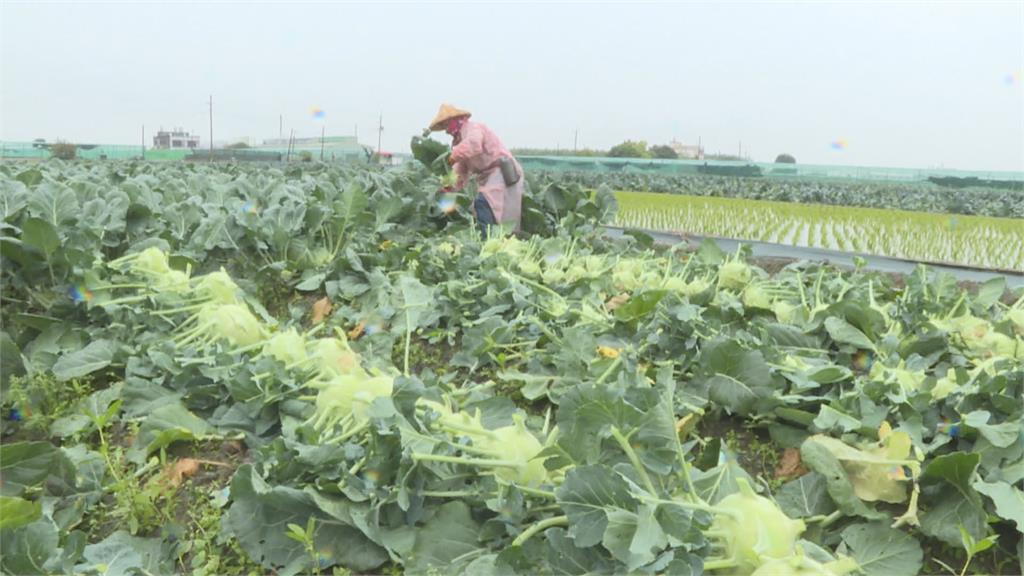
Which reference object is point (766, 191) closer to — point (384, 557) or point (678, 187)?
point (678, 187)

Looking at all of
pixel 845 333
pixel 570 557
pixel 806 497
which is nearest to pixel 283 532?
pixel 570 557

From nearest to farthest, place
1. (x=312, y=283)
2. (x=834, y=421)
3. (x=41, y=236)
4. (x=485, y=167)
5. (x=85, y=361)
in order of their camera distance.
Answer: (x=834, y=421), (x=85, y=361), (x=41, y=236), (x=312, y=283), (x=485, y=167)

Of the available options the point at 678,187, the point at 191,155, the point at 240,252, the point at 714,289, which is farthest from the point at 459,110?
the point at 191,155

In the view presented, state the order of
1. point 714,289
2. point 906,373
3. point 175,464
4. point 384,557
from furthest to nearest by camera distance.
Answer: point 714,289
point 906,373
point 175,464
point 384,557

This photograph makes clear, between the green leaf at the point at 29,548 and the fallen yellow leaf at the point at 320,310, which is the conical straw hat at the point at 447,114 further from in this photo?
the green leaf at the point at 29,548

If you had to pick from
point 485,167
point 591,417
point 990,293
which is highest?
point 485,167

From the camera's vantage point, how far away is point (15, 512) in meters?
1.57

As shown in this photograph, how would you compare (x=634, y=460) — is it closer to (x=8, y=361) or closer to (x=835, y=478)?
(x=835, y=478)

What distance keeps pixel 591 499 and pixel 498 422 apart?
0.70 metres

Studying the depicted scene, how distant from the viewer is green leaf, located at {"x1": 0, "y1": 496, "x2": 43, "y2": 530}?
1549mm

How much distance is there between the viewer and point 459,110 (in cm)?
710

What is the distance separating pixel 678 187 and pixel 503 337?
23585 mm

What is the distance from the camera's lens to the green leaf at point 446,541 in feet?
5.92

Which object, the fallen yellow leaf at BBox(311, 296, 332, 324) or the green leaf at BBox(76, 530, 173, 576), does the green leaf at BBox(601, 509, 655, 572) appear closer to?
the green leaf at BBox(76, 530, 173, 576)
